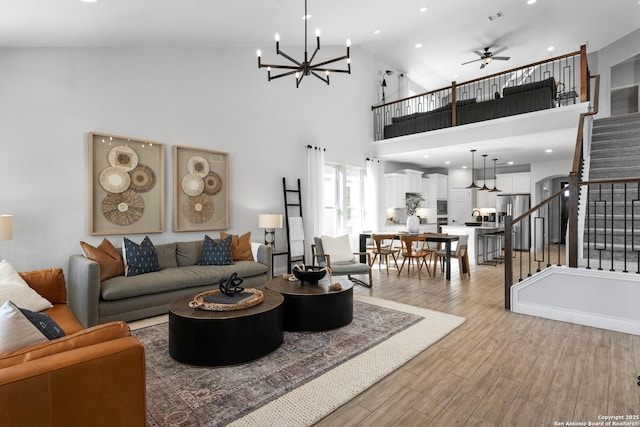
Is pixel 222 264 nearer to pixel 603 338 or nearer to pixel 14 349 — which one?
pixel 14 349

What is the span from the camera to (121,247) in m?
4.45

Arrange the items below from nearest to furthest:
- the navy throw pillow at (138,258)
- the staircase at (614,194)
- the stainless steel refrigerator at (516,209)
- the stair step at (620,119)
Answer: the navy throw pillow at (138,258)
the staircase at (614,194)
the stair step at (620,119)
the stainless steel refrigerator at (516,209)

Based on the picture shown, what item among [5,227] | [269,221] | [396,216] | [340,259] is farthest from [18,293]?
[396,216]

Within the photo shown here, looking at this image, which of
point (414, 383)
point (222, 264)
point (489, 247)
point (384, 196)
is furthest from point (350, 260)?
point (489, 247)

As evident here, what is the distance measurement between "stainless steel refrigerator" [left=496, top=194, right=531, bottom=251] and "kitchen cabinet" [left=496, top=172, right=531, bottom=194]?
Answer: 0.69 ft

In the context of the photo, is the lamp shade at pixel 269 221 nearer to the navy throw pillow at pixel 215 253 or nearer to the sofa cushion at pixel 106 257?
the navy throw pillow at pixel 215 253

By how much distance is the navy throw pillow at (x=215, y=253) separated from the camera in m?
4.79

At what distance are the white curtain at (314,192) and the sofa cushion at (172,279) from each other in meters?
2.07

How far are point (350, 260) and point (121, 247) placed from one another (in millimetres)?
3407

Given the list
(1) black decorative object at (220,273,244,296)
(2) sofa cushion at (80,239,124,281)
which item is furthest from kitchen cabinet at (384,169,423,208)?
(2) sofa cushion at (80,239,124,281)

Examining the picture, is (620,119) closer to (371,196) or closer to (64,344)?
(371,196)

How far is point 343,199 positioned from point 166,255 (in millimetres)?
4350

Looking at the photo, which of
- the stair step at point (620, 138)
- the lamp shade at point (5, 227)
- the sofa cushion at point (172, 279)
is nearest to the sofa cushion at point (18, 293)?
the lamp shade at point (5, 227)

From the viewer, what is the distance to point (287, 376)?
2.52 metres
